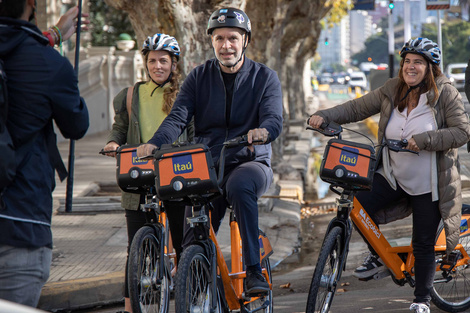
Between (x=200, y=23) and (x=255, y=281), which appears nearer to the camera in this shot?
(x=255, y=281)

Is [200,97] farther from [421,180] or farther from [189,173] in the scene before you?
[421,180]

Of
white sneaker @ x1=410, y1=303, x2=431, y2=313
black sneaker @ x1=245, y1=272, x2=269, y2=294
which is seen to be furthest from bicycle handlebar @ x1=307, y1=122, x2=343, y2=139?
white sneaker @ x1=410, y1=303, x2=431, y2=313

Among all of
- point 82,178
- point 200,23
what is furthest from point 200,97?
point 82,178

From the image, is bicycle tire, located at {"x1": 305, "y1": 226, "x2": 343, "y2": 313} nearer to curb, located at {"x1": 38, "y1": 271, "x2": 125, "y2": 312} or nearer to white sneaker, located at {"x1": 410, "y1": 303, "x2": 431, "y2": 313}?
white sneaker, located at {"x1": 410, "y1": 303, "x2": 431, "y2": 313}

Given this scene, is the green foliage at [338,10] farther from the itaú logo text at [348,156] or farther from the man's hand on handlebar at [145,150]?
the man's hand on handlebar at [145,150]

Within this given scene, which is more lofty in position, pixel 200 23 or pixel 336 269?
pixel 200 23

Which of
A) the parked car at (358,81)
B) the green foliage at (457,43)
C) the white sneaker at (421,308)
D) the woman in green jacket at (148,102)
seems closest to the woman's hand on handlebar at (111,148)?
the woman in green jacket at (148,102)

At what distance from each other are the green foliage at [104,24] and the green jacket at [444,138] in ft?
79.2

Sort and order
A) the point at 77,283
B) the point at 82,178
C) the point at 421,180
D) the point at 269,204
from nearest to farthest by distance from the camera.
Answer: the point at 421,180 → the point at 77,283 → the point at 269,204 → the point at 82,178

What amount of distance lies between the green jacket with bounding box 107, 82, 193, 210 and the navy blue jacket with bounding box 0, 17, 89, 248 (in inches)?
83.7

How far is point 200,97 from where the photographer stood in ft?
15.7

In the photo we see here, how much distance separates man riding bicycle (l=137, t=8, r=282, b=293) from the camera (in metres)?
4.56

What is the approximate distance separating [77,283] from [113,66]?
1878 cm

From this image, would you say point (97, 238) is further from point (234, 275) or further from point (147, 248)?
point (234, 275)
